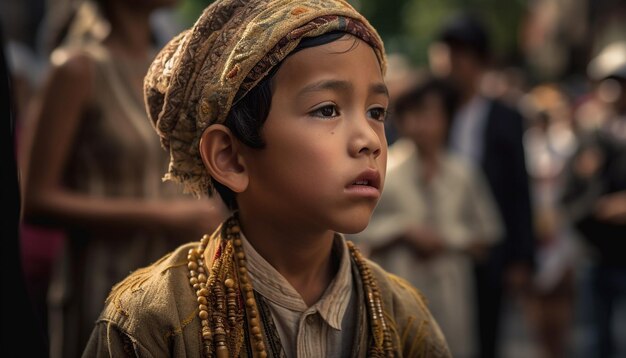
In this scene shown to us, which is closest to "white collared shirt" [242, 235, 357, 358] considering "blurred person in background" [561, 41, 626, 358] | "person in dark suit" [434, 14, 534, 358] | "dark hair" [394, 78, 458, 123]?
"dark hair" [394, 78, 458, 123]

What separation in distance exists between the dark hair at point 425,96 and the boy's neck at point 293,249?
3.89m

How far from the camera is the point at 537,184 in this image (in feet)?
36.6

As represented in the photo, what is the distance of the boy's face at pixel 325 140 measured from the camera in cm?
244

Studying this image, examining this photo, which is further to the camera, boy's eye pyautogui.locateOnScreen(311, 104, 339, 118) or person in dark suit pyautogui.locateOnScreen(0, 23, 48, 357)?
boy's eye pyautogui.locateOnScreen(311, 104, 339, 118)

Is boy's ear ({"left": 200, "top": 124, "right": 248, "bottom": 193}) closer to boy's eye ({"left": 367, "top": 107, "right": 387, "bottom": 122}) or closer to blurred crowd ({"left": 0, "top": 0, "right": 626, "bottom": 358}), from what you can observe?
boy's eye ({"left": 367, "top": 107, "right": 387, "bottom": 122})

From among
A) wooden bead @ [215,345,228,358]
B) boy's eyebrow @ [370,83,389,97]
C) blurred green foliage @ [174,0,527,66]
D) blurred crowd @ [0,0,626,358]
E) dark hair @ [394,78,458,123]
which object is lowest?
wooden bead @ [215,345,228,358]

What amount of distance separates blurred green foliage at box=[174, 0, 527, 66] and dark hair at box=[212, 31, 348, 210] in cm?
2601

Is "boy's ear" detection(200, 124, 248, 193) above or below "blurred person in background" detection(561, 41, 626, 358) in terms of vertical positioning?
below

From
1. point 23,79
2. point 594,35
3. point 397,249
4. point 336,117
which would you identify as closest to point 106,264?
point 336,117

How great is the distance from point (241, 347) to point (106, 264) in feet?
4.18

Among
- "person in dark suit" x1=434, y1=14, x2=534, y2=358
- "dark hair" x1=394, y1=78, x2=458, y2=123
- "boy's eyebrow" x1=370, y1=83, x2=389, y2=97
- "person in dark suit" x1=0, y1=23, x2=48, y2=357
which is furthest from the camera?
"person in dark suit" x1=434, y1=14, x2=534, y2=358

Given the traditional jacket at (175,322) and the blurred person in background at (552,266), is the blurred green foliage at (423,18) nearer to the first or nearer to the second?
the blurred person in background at (552,266)

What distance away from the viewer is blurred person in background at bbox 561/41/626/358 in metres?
7.55

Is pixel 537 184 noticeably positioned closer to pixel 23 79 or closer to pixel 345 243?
Result: pixel 23 79
